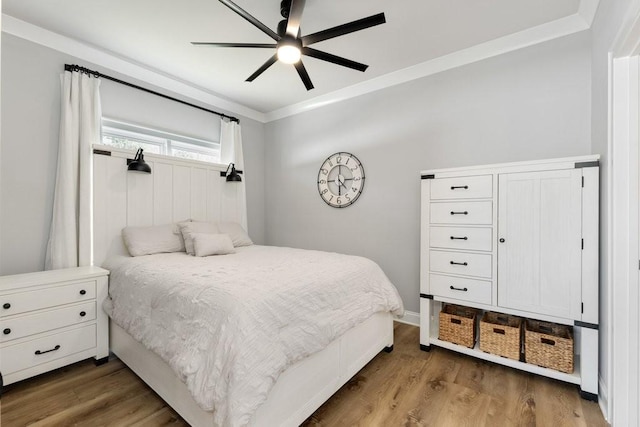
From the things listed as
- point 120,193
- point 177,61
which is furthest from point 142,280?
point 177,61

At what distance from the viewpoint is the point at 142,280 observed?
7.29 feet

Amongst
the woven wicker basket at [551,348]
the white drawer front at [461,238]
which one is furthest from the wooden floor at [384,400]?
the white drawer front at [461,238]

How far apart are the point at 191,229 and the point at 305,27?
6.83 ft

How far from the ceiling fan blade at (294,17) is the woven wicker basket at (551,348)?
8.67ft

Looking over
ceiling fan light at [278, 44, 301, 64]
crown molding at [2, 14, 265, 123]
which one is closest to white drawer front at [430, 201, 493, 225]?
ceiling fan light at [278, 44, 301, 64]

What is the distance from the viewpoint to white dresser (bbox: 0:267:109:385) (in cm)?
212

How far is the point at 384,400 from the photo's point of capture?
206 cm

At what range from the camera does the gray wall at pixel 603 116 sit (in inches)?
75.4

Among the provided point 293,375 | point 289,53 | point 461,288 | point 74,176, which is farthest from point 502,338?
point 74,176

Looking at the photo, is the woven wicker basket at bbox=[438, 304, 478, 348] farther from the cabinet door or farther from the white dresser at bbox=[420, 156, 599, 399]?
the cabinet door

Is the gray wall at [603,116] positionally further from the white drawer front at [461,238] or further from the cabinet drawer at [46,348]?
the cabinet drawer at [46,348]

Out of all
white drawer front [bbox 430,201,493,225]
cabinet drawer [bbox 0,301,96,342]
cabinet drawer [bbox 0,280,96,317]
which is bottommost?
cabinet drawer [bbox 0,301,96,342]

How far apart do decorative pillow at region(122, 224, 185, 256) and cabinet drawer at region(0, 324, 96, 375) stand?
70 cm

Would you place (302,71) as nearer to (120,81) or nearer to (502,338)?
(120,81)
